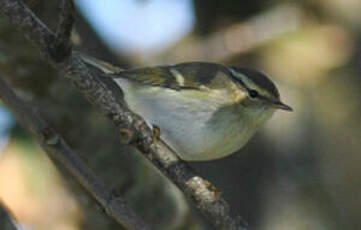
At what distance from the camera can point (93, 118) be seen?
3.13 metres

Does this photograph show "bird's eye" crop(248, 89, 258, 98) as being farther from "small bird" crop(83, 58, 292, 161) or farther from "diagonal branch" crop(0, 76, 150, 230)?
"diagonal branch" crop(0, 76, 150, 230)

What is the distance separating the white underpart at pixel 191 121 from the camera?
3004 mm

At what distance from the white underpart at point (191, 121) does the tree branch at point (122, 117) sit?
2.48 feet

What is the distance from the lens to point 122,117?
209 cm

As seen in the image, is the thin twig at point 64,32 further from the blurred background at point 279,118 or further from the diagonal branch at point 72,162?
the blurred background at point 279,118

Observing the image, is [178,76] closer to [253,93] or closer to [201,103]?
[201,103]

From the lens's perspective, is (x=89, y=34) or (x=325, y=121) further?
(x=325, y=121)

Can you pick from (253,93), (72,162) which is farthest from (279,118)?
(72,162)

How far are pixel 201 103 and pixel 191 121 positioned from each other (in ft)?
0.33

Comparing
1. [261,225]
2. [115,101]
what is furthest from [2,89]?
[261,225]

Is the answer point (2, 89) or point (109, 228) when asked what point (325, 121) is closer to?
point (109, 228)

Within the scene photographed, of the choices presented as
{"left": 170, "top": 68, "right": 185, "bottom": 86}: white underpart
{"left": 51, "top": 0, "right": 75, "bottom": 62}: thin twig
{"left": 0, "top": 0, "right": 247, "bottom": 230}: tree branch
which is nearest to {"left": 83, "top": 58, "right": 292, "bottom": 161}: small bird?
{"left": 170, "top": 68, "right": 185, "bottom": 86}: white underpart

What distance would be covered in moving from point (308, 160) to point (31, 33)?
2.66 meters

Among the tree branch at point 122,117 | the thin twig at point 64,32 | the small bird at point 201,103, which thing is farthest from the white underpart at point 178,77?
the thin twig at point 64,32
